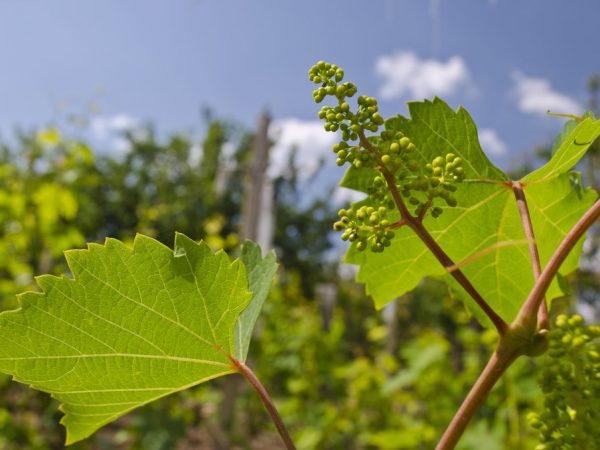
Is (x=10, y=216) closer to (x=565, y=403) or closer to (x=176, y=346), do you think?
(x=176, y=346)

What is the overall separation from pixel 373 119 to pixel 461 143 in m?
0.34

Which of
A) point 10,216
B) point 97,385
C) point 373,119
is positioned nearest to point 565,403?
point 373,119

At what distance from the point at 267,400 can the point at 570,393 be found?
38 cm

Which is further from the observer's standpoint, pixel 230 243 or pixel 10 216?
pixel 230 243

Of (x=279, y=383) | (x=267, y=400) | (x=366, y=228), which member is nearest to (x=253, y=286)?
(x=267, y=400)

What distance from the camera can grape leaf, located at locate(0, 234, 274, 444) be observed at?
2.88ft

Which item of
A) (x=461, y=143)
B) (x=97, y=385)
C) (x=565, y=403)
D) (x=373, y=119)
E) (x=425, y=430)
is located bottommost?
(x=565, y=403)

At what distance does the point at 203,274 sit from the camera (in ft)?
3.06

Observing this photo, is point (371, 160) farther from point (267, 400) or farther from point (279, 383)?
point (279, 383)

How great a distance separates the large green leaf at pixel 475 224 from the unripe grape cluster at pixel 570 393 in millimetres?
267

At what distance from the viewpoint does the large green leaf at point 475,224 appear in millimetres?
1090

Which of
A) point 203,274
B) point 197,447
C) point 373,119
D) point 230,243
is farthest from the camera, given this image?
point 197,447

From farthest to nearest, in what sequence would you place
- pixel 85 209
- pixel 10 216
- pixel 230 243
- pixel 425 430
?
pixel 85 209
pixel 230 243
pixel 10 216
pixel 425 430

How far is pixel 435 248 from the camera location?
774 millimetres
